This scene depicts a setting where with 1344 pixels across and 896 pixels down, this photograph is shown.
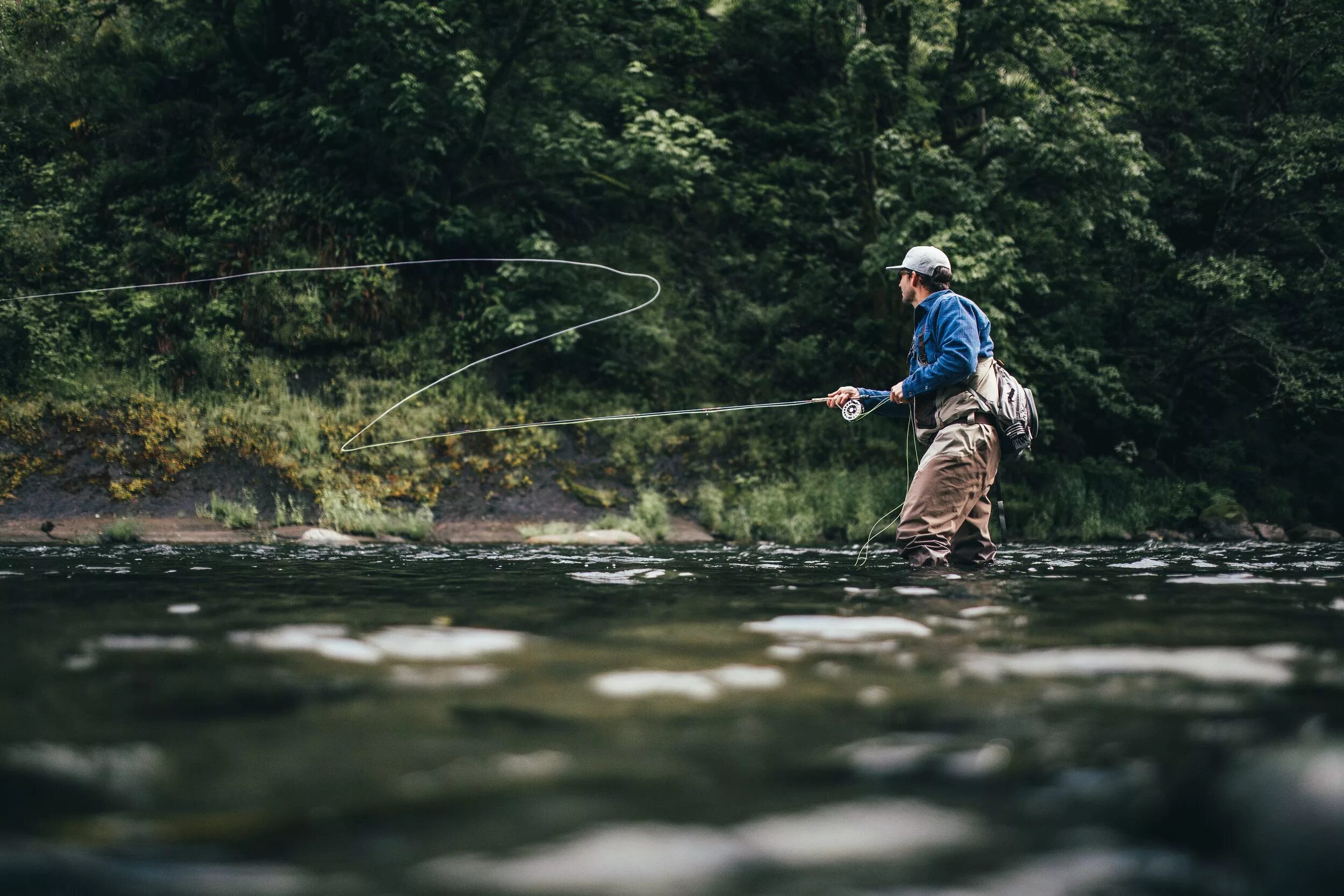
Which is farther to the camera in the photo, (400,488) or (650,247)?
(650,247)

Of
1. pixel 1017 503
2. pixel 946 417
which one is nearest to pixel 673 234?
pixel 1017 503

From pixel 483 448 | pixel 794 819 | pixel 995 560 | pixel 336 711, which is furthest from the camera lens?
pixel 483 448

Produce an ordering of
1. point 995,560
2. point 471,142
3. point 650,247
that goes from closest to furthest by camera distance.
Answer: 1. point 995,560
2. point 471,142
3. point 650,247

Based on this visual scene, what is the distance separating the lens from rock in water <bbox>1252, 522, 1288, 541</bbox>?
14.2m

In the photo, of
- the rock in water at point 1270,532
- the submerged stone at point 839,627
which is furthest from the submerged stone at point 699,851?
the rock in water at point 1270,532

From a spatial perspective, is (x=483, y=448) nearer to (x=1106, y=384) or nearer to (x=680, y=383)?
(x=680, y=383)

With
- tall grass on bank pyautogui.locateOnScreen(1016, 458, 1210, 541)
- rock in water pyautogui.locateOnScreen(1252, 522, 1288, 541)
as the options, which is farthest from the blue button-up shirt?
rock in water pyautogui.locateOnScreen(1252, 522, 1288, 541)

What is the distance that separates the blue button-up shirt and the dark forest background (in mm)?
7149

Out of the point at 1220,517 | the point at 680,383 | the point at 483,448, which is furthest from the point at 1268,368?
the point at 483,448

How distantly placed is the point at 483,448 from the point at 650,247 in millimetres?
5239

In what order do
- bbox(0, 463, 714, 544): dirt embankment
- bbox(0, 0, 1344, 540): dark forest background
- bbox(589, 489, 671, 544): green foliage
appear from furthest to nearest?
bbox(0, 0, 1344, 540): dark forest background → bbox(589, 489, 671, 544): green foliage → bbox(0, 463, 714, 544): dirt embankment

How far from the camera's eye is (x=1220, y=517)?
1498 centimetres

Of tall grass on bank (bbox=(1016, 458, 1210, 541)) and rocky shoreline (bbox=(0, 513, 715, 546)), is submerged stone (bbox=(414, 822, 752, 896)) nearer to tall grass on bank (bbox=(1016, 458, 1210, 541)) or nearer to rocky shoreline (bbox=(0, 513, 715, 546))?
rocky shoreline (bbox=(0, 513, 715, 546))

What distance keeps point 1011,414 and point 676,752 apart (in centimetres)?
484
